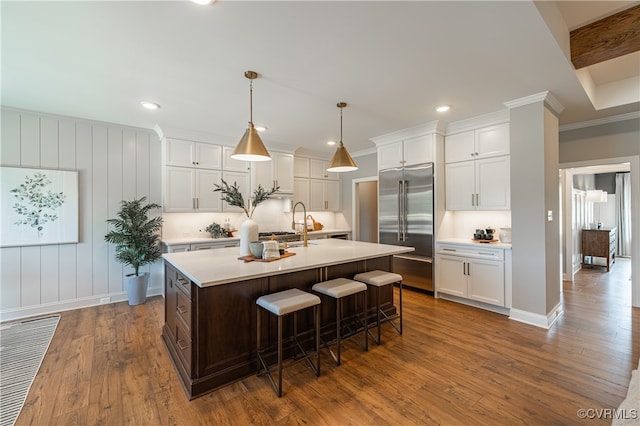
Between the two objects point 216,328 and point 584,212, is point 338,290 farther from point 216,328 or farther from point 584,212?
point 584,212

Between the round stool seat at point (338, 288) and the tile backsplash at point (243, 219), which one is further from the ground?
the tile backsplash at point (243, 219)

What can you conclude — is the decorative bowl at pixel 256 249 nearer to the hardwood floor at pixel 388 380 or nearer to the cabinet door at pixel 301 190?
the hardwood floor at pixel 388 380

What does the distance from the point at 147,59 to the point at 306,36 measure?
1423 millimetres

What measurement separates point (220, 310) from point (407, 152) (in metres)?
3.73

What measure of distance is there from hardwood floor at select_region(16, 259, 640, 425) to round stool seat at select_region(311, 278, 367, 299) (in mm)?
609

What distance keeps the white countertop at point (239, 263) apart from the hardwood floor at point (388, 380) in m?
0.88

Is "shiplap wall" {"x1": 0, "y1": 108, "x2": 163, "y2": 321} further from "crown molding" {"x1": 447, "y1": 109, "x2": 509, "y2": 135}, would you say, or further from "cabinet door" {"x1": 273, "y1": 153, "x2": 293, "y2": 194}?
"crown molding" {"x1": 447, "y1": 109, "x2": 509, "y2": 135}

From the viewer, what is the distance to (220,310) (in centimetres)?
211

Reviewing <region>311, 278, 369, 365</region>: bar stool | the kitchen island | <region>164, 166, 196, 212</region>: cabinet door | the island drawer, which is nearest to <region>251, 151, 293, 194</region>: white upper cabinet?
<region>164, 166, 196, 212</region>: cabinet door

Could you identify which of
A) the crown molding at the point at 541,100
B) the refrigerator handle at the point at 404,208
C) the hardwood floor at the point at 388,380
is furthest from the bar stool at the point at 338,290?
the crown molding at the point at 541,100

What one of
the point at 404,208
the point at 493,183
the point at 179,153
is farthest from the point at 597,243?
the point at 179,153

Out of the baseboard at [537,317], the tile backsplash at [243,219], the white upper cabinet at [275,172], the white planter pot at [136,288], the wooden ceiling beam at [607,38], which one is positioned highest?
the wooden ceiling beam at [607,38]

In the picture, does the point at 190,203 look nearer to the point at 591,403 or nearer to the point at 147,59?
the point at 147,59

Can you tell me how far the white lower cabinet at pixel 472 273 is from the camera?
353 centimetres
